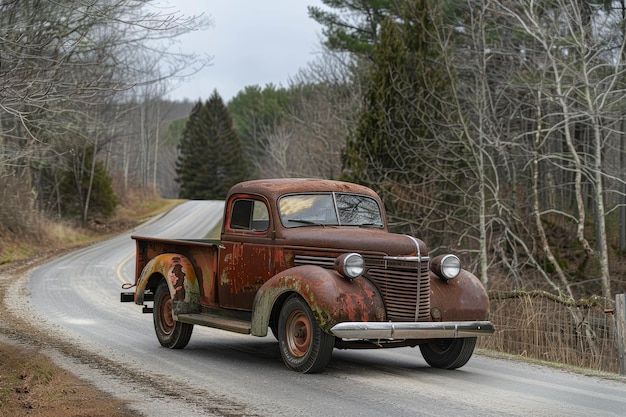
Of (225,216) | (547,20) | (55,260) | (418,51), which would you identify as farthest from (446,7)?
(225,216)

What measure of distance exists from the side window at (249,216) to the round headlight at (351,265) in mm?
1694

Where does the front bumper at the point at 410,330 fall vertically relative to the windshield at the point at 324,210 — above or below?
below

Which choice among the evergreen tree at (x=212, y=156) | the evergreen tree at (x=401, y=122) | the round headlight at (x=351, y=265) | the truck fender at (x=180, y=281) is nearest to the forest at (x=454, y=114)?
the evergreen tree at (x=401, y=122)

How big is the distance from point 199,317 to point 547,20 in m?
15.0

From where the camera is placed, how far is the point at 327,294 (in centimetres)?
910

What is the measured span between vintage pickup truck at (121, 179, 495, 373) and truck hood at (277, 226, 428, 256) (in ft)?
0.04

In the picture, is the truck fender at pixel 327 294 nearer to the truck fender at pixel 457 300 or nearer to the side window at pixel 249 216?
the truck fender at pixel 457 300

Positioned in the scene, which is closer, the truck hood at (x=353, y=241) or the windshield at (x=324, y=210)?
the truck hood at (x=353, y=241)

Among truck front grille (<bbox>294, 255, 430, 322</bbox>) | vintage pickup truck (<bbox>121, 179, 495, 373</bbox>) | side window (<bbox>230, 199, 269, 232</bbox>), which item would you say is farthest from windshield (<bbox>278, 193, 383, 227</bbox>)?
truck front grille (<bbox>294, 255, 430, 322</bbox>)

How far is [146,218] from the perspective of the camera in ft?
198

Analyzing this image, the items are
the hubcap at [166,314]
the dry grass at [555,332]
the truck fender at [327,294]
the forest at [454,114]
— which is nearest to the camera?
the truck fender at [327,294]

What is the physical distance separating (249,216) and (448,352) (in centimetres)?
304

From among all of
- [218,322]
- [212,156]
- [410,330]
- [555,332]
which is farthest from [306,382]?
[212,156]

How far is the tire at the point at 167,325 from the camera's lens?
11.8 meters
